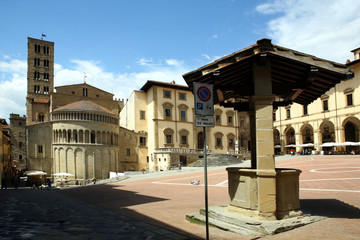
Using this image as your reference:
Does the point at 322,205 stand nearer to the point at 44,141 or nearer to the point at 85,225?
the point at 85,225

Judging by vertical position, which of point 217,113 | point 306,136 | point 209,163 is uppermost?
point 217,113

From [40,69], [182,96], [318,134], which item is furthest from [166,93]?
[40,69]

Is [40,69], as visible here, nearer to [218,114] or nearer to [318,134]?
[218,114]

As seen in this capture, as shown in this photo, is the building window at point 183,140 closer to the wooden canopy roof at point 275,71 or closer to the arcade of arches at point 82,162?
the arcade of arches at point 82,162

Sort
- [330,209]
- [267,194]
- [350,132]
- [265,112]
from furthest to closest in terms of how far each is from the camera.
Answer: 1. [350,132]
2. [330,209]
3. [265,112]
4. [267,194]

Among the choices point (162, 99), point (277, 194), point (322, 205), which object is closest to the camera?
point (277, 194)

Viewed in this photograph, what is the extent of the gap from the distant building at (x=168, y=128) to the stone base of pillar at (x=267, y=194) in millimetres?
41841

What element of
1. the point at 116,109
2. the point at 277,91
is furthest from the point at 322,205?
the point at 116,109

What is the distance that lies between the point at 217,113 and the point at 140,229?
54.1 meters

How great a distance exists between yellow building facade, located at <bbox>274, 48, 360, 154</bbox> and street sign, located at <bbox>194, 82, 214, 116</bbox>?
43.1m

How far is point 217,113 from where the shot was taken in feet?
200

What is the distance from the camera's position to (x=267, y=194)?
7613 millimetres

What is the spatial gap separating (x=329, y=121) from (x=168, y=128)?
28.9 m

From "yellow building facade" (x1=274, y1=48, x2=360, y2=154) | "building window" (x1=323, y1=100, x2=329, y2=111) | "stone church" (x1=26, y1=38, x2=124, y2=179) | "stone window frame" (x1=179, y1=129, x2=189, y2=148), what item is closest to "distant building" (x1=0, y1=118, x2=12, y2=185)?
"stone church" (x1=26, y1=38, x2=124, y2=179)
